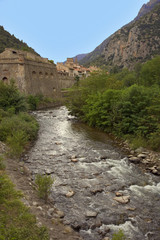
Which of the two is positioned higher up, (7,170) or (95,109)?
(95,109)

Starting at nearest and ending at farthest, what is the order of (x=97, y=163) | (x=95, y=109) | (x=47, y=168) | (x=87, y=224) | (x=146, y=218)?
(x=87, y=224)
(x=146, y=218)
(x=47, y=168)
(x=97, y=163)
(x=95, y=109)

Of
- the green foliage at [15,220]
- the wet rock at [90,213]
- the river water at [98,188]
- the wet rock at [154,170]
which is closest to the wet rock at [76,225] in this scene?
the river water at [98,188]

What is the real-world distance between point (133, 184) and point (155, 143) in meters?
4.62

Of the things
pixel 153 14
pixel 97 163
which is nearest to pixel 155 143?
pixel 97 163

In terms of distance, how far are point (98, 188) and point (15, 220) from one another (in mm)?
4178

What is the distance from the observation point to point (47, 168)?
9.75 metres

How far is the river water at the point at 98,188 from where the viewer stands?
565 cm

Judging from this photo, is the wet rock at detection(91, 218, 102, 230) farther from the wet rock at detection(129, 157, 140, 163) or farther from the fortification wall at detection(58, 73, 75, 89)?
the fortification wall at detection(58, 73, 75, 89)

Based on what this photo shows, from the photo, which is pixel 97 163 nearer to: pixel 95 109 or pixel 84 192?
pixel 84 192

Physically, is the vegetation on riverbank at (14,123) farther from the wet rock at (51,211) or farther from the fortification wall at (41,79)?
the fortification wall at (41,79)

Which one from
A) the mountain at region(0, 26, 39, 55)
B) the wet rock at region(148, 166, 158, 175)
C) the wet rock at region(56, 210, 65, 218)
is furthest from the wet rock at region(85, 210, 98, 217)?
the mountain at region(0, 26, 39, 55)

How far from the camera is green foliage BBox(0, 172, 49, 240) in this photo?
12.4ft

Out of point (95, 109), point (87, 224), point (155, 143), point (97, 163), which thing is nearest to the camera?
point (87, 224)

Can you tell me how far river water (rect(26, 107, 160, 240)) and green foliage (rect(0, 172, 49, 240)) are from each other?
60.0 inches
